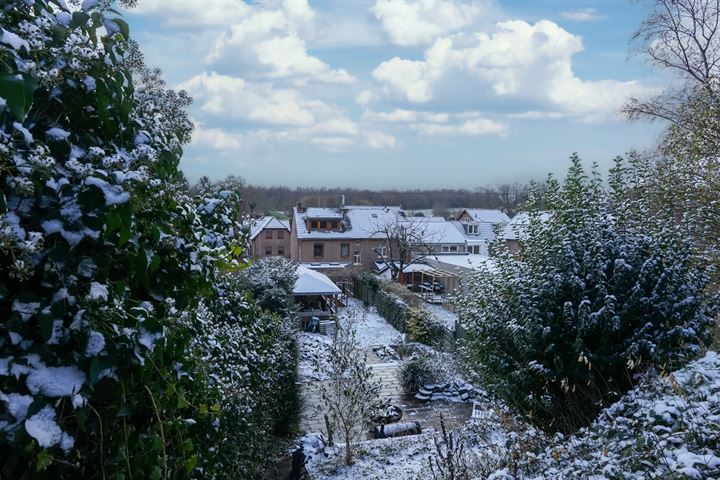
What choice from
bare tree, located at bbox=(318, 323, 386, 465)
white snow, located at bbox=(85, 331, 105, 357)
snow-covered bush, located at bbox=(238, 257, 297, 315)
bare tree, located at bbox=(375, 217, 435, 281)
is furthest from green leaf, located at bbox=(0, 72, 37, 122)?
bare tree, located at bbox=(375, 217, 435, 281)

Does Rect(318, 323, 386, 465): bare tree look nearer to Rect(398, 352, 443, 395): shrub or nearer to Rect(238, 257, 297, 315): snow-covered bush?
Rect(238, 257, 297, 315): snow-covered bush

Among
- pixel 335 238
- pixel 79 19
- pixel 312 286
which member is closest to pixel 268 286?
pixel 312 286

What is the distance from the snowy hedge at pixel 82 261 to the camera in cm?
144

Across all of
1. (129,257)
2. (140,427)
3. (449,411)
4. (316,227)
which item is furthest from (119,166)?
(316,227)

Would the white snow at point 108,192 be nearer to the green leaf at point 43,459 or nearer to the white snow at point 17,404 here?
the white snow at point 17,404

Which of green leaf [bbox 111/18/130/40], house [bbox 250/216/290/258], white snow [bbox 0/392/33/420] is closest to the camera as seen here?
white snow [bbox 0/392/33/420]

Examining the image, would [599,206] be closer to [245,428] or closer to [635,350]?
[635,350]

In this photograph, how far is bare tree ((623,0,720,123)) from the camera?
10.6m

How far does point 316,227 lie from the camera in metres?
30.9

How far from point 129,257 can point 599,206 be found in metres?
5.46

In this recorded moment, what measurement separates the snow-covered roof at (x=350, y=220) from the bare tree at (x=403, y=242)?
2.14 ft

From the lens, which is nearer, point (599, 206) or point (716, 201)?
point (599, 206)

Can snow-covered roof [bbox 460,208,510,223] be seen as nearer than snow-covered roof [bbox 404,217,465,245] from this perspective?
No

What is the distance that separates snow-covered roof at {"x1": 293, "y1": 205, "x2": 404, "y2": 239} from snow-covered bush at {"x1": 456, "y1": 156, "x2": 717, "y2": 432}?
23649mm
